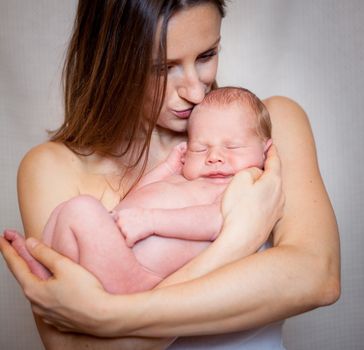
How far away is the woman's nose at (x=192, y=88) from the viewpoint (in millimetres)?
1475

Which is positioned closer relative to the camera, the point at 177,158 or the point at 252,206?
the point at 252,206

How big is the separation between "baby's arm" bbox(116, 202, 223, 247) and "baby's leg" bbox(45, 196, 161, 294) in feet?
0.09

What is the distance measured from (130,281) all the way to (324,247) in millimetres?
406

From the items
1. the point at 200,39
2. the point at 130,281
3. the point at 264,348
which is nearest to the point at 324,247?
the point at 264,348

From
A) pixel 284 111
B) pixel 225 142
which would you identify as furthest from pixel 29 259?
pixel 284 111

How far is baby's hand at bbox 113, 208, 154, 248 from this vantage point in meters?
1.29

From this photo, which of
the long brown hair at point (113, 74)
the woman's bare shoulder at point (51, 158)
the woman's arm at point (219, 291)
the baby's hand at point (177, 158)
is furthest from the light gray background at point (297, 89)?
the woman's arm at point (219, 291)

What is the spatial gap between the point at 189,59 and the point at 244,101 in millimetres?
178

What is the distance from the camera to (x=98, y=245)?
1246 mm

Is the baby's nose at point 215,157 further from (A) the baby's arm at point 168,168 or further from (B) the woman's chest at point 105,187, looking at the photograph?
(B) the woman's chest at point 105,187

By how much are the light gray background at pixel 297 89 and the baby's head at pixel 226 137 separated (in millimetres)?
865

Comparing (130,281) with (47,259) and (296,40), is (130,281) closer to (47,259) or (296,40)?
(47,259)

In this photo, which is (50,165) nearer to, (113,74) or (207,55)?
(113,74)

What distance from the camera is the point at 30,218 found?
57.1 inches
